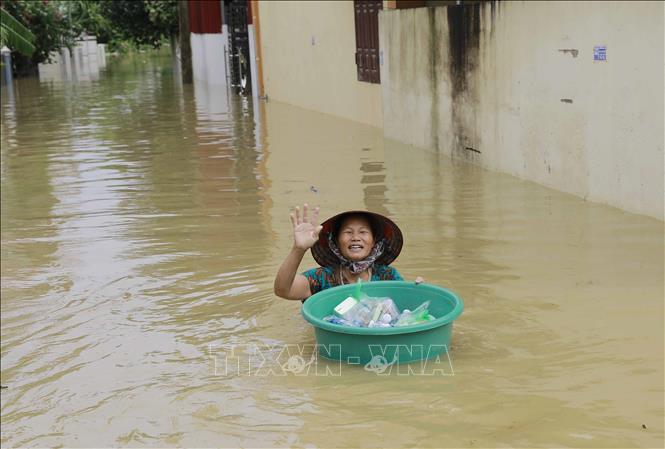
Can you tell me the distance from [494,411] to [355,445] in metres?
0.69

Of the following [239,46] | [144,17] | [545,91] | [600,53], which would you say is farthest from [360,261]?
[144,17]

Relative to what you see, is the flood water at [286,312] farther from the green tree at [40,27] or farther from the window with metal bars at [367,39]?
the green tree at [40,27]

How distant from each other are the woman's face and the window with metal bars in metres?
9.96

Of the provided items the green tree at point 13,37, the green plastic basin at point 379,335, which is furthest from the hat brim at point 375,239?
the green tree at point 13,37

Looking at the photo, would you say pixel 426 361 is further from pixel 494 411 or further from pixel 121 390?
pixel 121 390

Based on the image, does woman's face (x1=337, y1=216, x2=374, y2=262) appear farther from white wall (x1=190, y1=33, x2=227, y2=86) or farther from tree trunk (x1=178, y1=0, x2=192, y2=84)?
tree trunk (x1=178, y1=0, x2=192, y2=84)

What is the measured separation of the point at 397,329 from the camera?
494cm

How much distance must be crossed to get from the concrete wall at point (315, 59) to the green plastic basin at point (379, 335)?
425 inches

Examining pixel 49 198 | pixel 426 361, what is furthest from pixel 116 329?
pixel 49 198

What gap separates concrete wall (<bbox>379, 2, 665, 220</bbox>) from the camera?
8469 mm

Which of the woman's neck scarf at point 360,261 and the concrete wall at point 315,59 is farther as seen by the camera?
the concrete wall at point 315,59

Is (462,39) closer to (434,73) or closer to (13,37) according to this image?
(434,73)

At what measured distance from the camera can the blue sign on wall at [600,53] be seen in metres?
8.99

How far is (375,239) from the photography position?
228 inches
